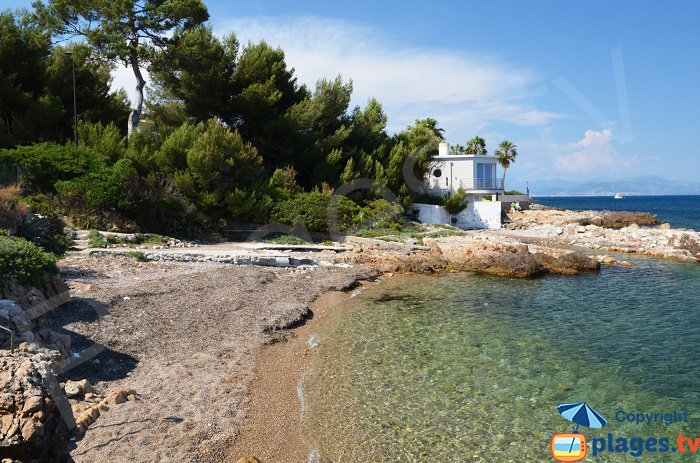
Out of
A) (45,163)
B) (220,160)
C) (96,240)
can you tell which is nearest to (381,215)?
(220,160)

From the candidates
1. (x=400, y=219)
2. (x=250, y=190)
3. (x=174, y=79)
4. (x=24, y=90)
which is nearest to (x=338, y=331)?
(x=250, y=190)

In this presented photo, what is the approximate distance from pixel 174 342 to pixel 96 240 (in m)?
9.69

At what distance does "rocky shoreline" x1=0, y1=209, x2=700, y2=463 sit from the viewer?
18.3ft

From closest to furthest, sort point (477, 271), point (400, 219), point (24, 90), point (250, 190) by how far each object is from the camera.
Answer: point (477, 271)
point (250, 190)
point (24, 90)
point (400, 219)

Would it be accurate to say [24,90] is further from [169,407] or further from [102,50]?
[169,407]

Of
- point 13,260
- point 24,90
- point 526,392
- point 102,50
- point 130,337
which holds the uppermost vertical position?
point 102,50

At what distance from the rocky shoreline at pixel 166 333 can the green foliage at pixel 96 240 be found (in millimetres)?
1283

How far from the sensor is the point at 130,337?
9188mm

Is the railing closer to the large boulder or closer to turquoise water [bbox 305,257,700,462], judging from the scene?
turquoise water [bbox 305,257,700,462]

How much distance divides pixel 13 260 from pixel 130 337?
2.57m

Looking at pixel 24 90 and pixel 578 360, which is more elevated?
pixel 24 90

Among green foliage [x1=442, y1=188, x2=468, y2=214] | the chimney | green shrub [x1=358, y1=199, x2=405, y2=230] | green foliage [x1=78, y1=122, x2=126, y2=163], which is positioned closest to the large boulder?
green foliage [x1=78, y1=122, x2=126, y2=163]

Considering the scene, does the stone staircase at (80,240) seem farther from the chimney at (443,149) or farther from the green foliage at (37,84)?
the chimney at (443,149)

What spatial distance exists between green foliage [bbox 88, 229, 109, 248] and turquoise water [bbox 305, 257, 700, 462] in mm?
9255
